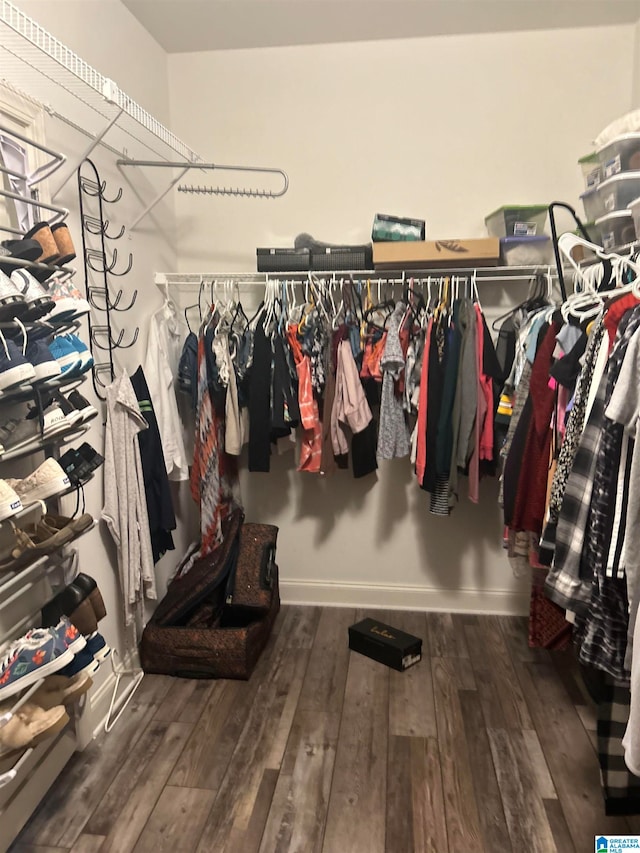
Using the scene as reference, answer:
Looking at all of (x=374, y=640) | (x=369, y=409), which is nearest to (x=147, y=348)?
(x=369, y=409)

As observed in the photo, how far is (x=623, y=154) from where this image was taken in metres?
1.89

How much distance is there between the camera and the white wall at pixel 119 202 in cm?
197

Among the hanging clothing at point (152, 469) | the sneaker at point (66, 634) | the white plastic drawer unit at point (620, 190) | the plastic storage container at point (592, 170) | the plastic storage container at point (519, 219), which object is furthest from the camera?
the plastic storage container at point (519, 219)

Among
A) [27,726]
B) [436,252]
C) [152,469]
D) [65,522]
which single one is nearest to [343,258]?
[436,252]

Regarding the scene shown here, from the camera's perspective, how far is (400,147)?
2764mm

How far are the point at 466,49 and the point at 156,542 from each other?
260 centimetres

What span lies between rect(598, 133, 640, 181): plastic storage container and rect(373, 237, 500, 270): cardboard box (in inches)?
21.2

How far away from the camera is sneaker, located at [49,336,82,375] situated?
1.54 metres

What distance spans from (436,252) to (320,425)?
89cm

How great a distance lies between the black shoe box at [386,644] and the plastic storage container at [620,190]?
6.13ft

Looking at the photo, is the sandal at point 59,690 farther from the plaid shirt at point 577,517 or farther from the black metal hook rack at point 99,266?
the plaid shirt at point 577,517

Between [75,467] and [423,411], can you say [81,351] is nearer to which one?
[75,467]

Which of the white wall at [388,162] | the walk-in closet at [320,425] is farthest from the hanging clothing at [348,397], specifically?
the white wall at [388,162]

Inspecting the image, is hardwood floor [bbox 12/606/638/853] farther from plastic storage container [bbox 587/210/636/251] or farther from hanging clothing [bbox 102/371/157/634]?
plastic storage container [bbox 587/210/636/251]
